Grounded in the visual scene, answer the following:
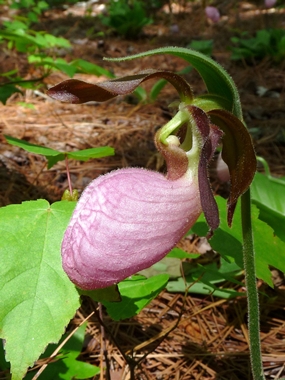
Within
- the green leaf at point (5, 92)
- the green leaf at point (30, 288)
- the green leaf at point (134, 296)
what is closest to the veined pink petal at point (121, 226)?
the green leaf at point (30, 288)

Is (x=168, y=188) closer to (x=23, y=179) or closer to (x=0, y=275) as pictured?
(x=0, y=275)

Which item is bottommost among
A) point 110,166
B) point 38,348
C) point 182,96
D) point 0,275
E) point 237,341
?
point 237,341

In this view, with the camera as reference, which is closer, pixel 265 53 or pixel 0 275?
pixel 0 275

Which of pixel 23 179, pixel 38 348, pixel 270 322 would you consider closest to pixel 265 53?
pixel 23 179

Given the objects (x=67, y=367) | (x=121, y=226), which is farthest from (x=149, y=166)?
(x=121, y=226)

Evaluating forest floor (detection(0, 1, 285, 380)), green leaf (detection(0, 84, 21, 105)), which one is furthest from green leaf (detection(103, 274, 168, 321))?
green leaf (detection(0, 84, 21, 105))

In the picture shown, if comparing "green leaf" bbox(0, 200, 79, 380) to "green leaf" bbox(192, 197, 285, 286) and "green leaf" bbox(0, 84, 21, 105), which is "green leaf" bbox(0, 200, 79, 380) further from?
"green leaf" bbox(0, 84, 21, 105)

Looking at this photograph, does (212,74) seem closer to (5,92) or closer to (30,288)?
(30,288)
